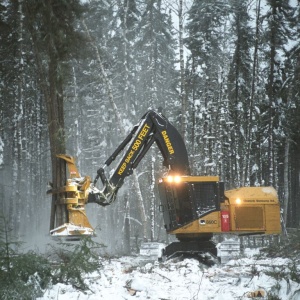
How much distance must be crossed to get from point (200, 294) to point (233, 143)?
2324 centimetres

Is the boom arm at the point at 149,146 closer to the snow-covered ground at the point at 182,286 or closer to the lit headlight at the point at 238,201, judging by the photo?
the lit headlight at the point at 238,201

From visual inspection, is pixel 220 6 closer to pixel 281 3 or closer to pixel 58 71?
pixel 281 3

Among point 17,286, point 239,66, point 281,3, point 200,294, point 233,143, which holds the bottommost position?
point 200,294

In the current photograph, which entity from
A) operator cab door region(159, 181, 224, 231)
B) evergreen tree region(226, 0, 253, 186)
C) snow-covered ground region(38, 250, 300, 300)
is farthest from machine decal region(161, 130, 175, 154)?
evergreen tree region(226, 0, 253, 186)

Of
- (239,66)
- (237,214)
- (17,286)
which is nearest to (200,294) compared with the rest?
(17,286)

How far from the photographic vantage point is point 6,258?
606 cm

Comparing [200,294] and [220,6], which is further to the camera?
[220,6]

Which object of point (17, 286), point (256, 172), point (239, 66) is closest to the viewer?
point (17, 286)

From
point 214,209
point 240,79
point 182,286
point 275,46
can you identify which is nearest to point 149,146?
point 214,209

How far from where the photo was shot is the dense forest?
2495 centimetres

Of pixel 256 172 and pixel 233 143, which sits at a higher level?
pixel 233 143

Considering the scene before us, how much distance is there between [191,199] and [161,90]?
2009 centimetres

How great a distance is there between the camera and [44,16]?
40.9 ft

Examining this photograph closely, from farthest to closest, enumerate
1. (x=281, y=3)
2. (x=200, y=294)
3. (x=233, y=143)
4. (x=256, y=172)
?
1. (x=256, y=172)
2. (x=233, y=143)
3. (x=281, y=3)
4. (x=200, y=294)
